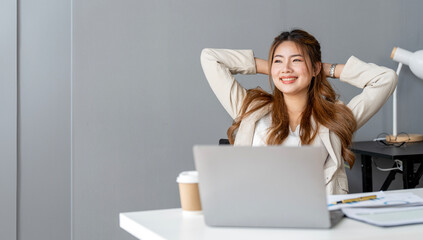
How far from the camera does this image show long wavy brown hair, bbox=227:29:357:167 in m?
2.14

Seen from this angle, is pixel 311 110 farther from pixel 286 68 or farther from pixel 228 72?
pixel 228 72

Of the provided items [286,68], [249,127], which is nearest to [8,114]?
[249,127]

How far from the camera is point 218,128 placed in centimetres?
343

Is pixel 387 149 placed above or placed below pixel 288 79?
below

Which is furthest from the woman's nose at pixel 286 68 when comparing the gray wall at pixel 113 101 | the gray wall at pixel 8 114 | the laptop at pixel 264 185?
the gray wall at pixel 8 114

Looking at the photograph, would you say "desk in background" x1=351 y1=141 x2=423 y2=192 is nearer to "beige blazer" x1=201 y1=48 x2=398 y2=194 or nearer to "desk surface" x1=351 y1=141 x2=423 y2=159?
"desk surface" x1=351 y1=141 x2=423 y2=159

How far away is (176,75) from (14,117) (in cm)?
90

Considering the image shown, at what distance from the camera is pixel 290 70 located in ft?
7.16

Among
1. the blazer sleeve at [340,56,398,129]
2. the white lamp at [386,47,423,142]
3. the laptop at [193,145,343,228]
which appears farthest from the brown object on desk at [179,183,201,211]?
the white lamp at [386,47,423,142]

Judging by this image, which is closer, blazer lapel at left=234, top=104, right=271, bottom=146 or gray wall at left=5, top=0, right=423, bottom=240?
blazer lapel at left=234, top=104, right=271, bottom=146

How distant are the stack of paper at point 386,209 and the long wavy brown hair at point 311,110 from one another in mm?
629

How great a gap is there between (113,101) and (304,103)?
131 centimetres

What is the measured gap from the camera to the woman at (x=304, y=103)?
213 centimetres

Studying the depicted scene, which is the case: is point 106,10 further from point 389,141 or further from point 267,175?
point 267,175
